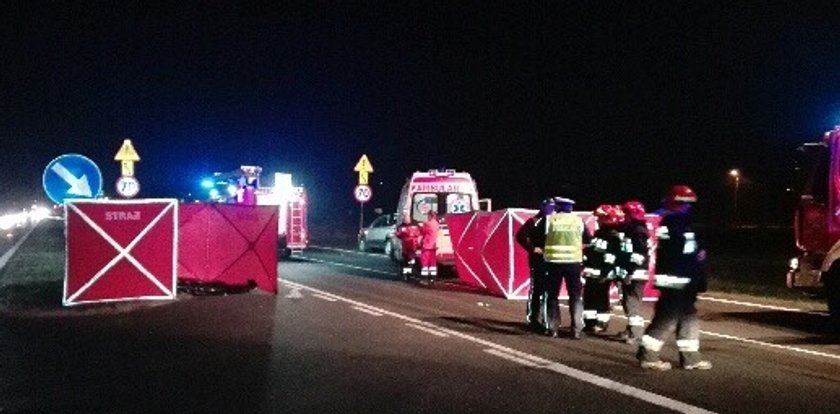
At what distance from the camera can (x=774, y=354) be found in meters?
10.5

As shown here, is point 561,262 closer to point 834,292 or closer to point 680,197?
point 680,197

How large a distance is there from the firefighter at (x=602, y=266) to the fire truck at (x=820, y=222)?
3565 millimetres

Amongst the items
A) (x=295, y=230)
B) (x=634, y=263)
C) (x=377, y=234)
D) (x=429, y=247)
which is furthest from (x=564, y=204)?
(x=377, y=234)

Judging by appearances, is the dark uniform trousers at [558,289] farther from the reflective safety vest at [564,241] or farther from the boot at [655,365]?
the boot at [655,365]

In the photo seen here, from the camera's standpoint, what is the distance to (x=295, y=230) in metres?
28.1

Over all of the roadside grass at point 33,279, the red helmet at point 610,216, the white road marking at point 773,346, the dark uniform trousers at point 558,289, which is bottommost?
the white road marking at point 773,346

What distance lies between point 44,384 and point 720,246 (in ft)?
101

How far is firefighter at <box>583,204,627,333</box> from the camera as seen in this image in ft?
36.3

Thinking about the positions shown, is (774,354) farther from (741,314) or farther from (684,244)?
(741,314)

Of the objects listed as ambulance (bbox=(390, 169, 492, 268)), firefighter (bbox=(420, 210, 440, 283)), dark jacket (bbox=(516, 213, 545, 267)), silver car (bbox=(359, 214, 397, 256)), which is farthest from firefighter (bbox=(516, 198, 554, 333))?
silver car (bbox=(359, 214, 397, 256))

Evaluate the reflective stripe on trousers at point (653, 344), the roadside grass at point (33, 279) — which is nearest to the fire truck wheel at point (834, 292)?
the reflective stripe on trousers at point (653, 344)

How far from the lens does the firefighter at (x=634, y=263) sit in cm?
1077

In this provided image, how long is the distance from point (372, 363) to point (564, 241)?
131 inches

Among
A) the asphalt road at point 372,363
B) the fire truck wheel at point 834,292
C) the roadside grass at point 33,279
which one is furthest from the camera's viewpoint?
the roadside grass at point 33,279
